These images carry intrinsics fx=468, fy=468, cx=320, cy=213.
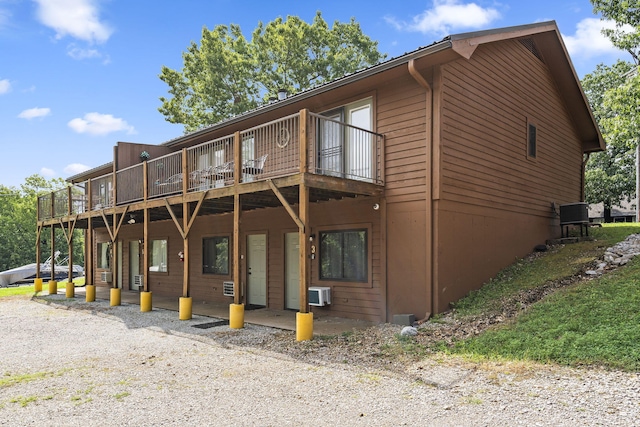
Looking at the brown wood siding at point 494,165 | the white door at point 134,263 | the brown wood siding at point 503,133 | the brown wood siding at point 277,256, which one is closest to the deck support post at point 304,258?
the brown wood siding at point 277,256

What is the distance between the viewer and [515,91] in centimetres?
1138

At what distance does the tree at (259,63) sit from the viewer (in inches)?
1072

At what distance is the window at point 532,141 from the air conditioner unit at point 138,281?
43.7ft

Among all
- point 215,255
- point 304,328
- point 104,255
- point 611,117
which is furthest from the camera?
point 611,117

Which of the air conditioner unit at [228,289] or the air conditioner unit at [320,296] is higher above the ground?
the air conditioner unit at [320,296]

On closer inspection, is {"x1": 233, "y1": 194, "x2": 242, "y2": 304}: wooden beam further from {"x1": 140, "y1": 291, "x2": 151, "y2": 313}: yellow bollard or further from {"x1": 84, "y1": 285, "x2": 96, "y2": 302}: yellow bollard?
{"x1": 84, "y1": 285, "x2": 96, "y2": 302}: yellow bollard

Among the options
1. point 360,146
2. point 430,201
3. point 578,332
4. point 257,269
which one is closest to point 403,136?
point 360,146

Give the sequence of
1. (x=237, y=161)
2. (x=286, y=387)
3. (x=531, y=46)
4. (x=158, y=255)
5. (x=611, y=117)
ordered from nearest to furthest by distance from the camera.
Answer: (x=286, y=387), (x=237, y=161), (x=531, y=46), (x=158, y=255), (x=611, y=117)

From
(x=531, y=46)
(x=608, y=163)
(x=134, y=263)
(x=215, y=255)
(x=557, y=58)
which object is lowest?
(x=134, y=263)

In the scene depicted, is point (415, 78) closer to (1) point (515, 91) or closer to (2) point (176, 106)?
(1) point (515, 91)

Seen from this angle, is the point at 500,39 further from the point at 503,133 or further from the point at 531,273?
the point at 531,273

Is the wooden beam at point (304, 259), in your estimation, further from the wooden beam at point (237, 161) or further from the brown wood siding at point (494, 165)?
the brown wood siding at point (494, 165)

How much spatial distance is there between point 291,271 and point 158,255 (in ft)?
23.3

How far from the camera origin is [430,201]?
8570mm
